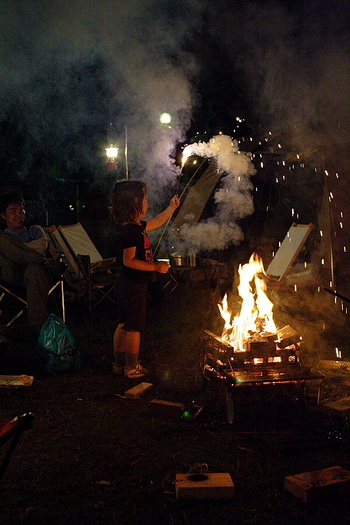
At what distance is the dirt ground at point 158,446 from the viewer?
2400 mm

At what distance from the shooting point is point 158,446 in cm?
308

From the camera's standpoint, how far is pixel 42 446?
311 centimetres

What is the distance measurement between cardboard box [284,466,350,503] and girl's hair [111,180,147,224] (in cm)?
234

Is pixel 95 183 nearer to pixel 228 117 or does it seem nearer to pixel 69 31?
pixel 228 117

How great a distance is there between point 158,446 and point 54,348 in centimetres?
170

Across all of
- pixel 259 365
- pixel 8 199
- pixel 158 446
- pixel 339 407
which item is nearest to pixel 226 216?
pixel 8 199

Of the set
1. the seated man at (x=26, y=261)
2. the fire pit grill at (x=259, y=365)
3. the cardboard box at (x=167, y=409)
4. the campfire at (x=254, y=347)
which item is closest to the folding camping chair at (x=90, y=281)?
the seated man at (x=26, y=261)

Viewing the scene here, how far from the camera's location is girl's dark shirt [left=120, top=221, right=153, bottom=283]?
4.18 meters

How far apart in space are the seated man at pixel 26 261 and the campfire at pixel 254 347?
1943 mm

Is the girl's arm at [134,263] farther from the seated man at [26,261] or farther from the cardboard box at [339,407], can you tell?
the cardboard box at [339,407]

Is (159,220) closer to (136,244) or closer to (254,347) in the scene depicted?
(136,244)

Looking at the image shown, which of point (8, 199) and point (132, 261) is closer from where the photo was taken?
point (132, 261)

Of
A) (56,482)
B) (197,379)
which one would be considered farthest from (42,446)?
(197,379)

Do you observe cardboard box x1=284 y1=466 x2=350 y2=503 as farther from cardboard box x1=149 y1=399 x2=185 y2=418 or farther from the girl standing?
the girl standing
